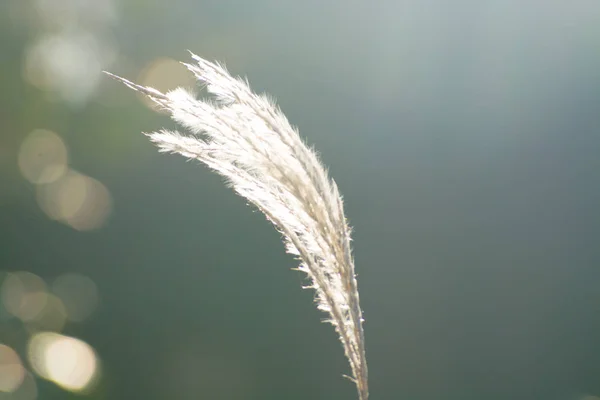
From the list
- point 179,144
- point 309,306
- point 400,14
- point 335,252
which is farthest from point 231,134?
point 400,14

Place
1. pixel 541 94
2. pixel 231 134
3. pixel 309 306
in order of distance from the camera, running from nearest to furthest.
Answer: pixel 231 134, pixel 309 306, pixel 541 94

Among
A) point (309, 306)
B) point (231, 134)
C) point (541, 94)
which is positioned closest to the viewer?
point (231, 134)

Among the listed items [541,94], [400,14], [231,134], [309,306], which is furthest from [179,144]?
[541,94]

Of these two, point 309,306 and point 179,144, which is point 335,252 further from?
point 309,306

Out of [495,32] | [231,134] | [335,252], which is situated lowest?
[335,252]

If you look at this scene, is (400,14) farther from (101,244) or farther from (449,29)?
(101,244)

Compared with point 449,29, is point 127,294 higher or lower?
lower

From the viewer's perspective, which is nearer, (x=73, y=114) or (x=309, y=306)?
(x=309, y=306)
